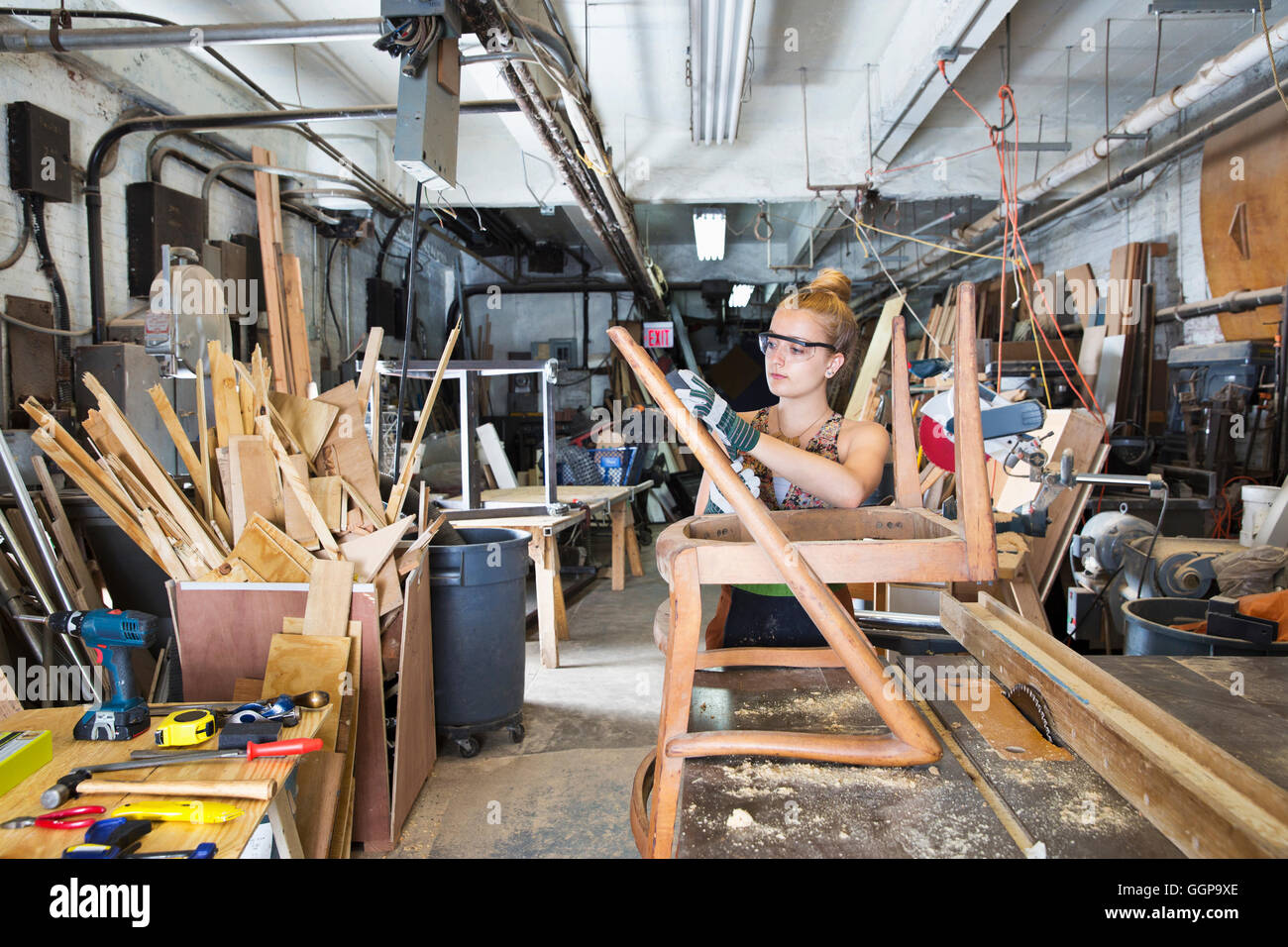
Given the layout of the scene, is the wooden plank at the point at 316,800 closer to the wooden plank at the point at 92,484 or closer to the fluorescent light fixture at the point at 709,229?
the wooden plank at the point at 92,484

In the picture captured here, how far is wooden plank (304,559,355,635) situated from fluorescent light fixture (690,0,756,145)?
266 centimetres

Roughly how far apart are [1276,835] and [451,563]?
2.33 m

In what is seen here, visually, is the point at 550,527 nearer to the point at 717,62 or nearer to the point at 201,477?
the point at 201,477

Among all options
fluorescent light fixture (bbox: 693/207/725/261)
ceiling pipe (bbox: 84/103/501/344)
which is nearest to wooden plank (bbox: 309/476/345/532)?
ceiling pipe (bbox: 84/103/501/344)

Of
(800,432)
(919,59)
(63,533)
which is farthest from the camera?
(919,59)

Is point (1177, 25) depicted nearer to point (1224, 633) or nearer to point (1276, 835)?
point (1224, 633)

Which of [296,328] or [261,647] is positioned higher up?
[296,328]

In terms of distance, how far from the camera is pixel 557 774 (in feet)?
8.98

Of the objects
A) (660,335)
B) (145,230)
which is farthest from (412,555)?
(660,335)

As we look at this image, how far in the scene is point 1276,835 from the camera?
31.1 inches

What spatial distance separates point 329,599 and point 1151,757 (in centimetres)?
199

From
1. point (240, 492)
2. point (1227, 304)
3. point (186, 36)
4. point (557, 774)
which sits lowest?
point (557, 774)

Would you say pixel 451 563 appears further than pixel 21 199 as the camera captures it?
No
